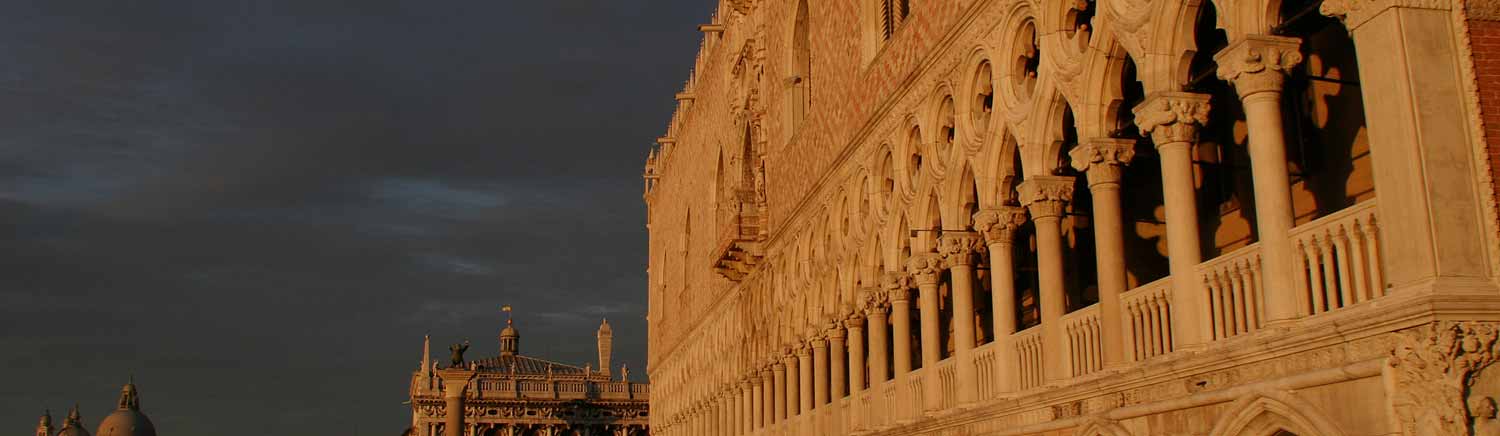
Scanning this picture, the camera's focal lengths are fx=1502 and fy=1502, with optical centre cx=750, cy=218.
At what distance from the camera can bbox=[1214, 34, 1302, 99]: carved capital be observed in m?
10.3

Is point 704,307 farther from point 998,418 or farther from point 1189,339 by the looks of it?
point 1189,339

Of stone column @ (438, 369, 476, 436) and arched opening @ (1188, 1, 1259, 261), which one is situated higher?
stone column @ (438, 369, 476, 436)

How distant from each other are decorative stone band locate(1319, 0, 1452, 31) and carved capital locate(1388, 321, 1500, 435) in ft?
6.32

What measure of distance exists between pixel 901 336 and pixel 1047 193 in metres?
5.92

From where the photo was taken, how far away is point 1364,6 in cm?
914

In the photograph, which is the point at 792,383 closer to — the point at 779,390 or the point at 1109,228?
the point at 779,390

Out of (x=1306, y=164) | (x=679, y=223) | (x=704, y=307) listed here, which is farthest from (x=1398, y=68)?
(x=679, y=223)

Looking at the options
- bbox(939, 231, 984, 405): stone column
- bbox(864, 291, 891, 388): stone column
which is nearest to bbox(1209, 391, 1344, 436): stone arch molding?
bbox(939, 231, 984, 405): stone column

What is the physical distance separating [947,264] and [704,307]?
72.2 feet

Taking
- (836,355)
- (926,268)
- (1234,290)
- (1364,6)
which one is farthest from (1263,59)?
(836,355)

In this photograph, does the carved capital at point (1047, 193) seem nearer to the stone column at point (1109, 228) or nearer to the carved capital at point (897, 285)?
the stone column at point (1109, 228)

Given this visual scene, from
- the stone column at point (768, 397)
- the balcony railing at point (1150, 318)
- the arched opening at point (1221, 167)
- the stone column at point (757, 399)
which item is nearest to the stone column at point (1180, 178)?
the balcony railing at point (1150, 318)

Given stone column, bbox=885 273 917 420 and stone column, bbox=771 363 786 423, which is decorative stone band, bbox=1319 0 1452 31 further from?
stone column, bbox=771 363 786 423

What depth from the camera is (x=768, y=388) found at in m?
29.7
